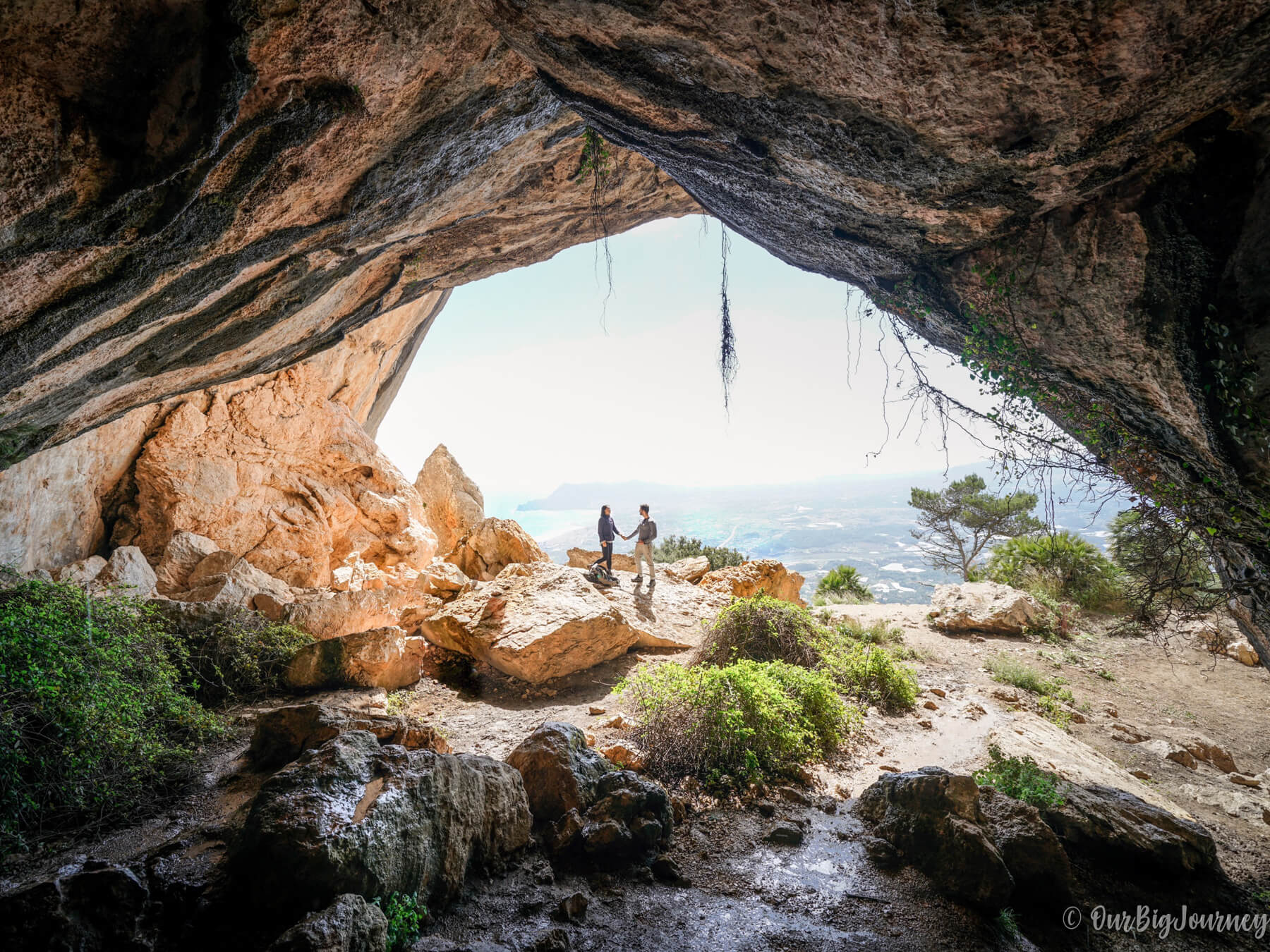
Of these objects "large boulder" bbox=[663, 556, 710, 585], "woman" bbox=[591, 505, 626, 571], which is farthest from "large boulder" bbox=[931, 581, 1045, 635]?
"woman" bbox=[591, 505, 626, 571]

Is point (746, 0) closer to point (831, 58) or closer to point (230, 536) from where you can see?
point (831, 58)

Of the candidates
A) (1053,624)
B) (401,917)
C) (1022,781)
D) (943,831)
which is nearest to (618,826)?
(401,917)

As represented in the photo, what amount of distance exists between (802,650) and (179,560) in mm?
11481

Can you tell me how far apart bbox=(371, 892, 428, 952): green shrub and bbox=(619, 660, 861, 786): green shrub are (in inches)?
120

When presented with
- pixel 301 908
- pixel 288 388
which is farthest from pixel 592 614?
pixel 288 388

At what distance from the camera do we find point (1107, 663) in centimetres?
1056

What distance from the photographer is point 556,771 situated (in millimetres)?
4742

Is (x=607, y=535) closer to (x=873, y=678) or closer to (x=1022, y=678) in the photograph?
(x=873, y=678)

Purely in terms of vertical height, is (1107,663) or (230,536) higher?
(230,536)

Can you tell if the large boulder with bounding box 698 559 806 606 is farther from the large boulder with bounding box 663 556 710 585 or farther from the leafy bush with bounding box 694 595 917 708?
the leafy bush with bounding box 694 595 917 708

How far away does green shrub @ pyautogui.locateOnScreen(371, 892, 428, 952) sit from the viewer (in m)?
3.02

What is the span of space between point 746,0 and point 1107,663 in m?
14.0

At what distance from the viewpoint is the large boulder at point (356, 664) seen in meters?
7.12

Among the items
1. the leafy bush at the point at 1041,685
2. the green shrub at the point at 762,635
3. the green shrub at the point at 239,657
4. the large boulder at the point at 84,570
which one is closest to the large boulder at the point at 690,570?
the green shrub at the point at 762,635
